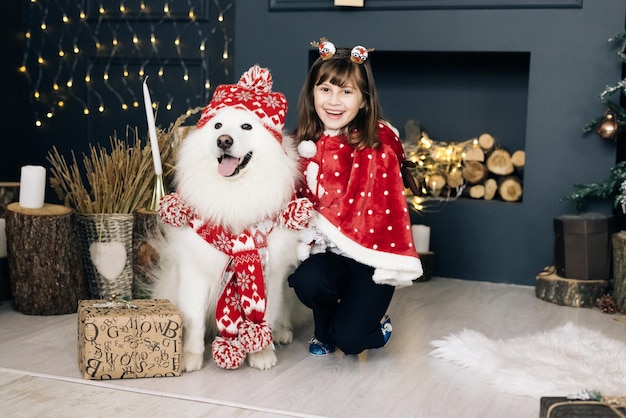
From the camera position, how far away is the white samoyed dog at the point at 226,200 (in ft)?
7.09

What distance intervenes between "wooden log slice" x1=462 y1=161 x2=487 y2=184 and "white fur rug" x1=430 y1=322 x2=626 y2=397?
1162 mm

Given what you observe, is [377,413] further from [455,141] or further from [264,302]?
[455,141]

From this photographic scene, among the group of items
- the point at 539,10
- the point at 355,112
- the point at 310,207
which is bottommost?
the point at 310,207

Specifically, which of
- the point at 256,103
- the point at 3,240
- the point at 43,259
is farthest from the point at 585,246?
the point at 3,240

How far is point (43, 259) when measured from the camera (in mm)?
2727

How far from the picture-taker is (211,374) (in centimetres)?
220

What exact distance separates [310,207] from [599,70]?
5.88 feet

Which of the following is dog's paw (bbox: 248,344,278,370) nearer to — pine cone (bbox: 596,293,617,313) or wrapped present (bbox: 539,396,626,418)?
wrapped present (bbox: 539,396,626,418)

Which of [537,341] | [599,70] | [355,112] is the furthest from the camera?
[599,70]

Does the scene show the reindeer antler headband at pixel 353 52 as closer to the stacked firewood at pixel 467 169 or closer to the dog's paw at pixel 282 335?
the dog's paw at pixel 282 335

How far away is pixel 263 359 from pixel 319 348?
23cm

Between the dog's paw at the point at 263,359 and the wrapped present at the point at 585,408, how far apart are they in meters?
0.94

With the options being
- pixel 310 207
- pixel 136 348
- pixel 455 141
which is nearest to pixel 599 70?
pixel 455 141

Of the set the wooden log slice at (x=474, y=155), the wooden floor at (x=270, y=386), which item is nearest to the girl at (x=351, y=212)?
the wooden floor at (x=270, y=386)
